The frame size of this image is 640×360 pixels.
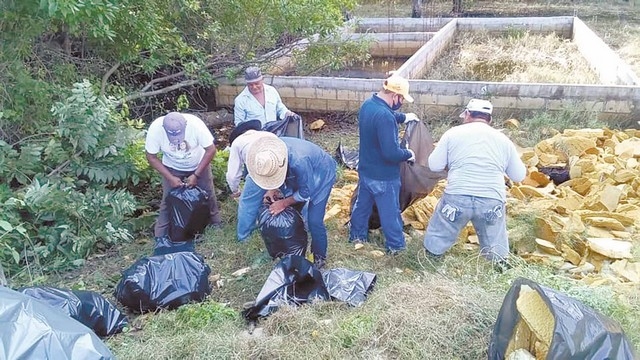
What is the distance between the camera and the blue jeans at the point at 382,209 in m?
4.16

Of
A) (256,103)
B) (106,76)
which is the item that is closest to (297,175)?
(256,103)

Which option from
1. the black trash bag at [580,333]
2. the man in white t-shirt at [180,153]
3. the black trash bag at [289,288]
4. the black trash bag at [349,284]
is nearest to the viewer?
the black trash bag at [580,333]

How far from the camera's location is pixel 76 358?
204 cm

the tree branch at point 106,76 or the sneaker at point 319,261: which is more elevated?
the tree branch at point 106,76

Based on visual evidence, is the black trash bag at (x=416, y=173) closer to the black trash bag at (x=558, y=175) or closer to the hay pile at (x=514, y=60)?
the black trash bag at (x=558, y=175)

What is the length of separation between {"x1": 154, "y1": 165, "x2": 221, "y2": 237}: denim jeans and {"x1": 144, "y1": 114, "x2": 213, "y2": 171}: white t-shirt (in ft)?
0.25

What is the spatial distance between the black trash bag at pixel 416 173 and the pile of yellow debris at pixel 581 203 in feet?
1.65

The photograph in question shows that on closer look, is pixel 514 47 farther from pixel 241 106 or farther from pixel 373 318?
pixel 373 318

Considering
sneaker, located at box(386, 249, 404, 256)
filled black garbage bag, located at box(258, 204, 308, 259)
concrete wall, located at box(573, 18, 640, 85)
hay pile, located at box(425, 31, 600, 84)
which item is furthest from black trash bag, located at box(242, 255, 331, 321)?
hay pile, located at box(425, 31, 600, 84)

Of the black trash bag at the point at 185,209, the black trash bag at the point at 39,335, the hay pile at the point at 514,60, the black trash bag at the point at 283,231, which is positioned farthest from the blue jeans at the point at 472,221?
the hay pile at the point at 514,60

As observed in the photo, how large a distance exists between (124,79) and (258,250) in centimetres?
364

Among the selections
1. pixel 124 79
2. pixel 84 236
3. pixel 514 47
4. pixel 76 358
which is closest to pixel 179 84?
pixel 124 79

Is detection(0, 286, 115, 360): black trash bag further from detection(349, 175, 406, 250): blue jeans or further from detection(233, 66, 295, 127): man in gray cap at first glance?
detection(233, 66, 295, 127): man in gray cap

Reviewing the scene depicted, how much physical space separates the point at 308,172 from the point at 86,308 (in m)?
1.64
